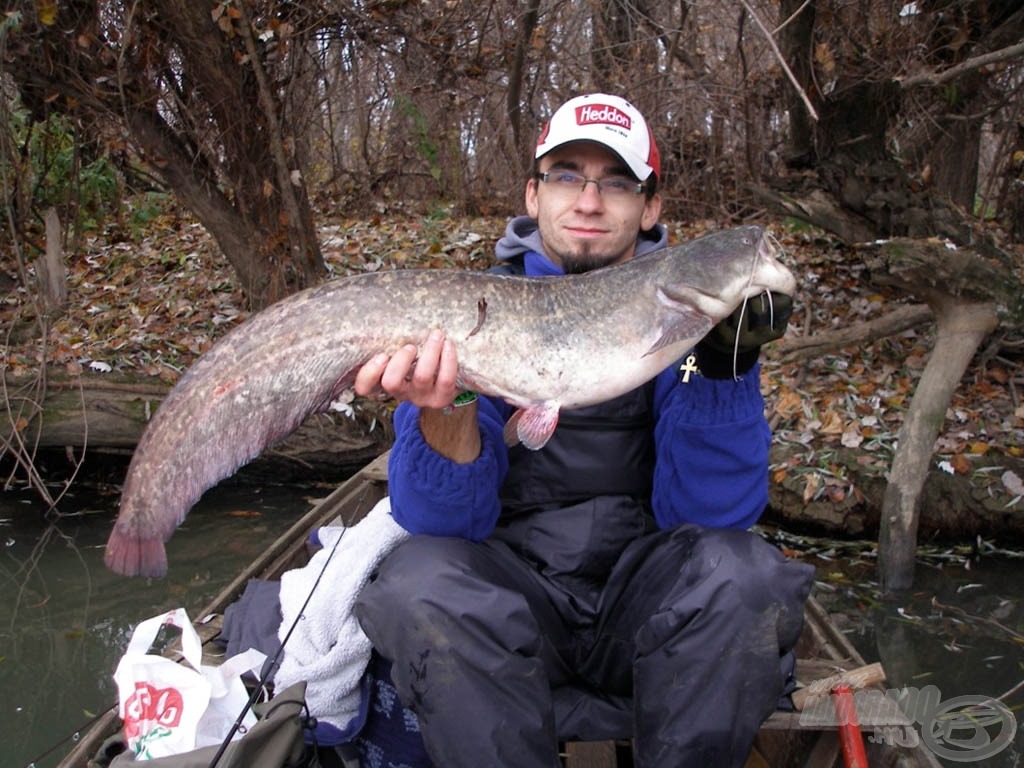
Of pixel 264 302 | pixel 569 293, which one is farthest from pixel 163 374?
pixel 569 293

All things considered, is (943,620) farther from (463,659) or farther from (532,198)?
(463,659)

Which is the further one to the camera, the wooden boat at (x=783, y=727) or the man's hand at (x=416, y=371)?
the wooden boat at (x=783, y=727)

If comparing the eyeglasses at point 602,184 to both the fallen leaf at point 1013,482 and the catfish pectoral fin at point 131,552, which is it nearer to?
the catfish pectoral fin at point 131,552

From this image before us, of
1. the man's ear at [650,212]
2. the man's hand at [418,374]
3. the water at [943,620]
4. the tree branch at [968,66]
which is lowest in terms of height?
the water at [943,620]

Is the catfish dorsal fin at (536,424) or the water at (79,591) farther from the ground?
the catfish dorsal fin at (536,424)

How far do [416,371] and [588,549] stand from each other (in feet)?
2.70

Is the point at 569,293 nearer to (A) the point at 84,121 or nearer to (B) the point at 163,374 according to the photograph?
(B) the point at 163,374

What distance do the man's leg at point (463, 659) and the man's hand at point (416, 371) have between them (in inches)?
17.5

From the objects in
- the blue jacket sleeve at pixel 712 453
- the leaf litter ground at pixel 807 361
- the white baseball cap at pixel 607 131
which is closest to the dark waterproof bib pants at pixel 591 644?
the blue jacket sleeve at pixel 712 453

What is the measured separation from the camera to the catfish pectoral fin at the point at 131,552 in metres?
2.15

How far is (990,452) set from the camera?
5430 mm

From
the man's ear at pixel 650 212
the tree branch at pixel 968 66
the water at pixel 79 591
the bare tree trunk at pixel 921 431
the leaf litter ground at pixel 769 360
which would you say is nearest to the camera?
the man's ear at pixel 650 212

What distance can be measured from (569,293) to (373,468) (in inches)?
101

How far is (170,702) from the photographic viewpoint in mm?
2328
